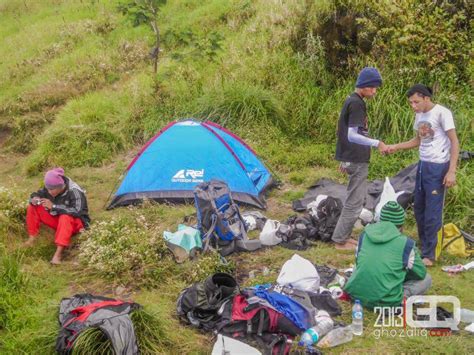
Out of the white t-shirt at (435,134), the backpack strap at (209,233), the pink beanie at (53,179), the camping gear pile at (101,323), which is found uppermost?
the white t-shirt at (435,134)

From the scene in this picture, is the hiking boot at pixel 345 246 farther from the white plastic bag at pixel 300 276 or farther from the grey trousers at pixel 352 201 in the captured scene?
the white plastic bag at pixel 300 276

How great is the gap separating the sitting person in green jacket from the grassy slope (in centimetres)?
23

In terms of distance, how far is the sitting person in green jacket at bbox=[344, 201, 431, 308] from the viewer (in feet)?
14.5

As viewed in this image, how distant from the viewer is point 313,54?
31.2ft

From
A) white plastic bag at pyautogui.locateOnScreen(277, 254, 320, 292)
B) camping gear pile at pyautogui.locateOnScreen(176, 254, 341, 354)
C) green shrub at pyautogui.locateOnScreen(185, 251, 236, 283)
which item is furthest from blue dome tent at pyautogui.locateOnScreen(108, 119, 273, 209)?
camping gear pile at pyautogui.locateOnScreen(176, 254, 341, 354)

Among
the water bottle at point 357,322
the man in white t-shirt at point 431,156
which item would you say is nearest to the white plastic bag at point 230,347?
the water bottle at point 357,322

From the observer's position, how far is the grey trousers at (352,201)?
5.56 meters

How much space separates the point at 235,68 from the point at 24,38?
7.61 m

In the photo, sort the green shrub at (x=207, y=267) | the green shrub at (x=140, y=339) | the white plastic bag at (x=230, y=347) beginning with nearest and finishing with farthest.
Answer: the green shrub at (x=140, y=339), the white plastic bag at (x=230, y=347), the green shrub at (x=207, y=267)

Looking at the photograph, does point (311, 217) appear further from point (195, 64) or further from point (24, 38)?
point (24, 38)

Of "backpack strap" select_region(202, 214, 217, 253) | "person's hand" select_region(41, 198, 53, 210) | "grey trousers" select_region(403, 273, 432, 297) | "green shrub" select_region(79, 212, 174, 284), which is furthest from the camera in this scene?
"person's hand" select_region(41, 198, 53, 210)

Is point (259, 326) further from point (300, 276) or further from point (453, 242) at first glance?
point (453, 242)

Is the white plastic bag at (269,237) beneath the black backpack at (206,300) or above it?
beneath

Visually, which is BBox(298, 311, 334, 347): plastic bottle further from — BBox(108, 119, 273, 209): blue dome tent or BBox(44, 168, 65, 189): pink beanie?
BBox(44, 168, 65, 189): pink beanie
